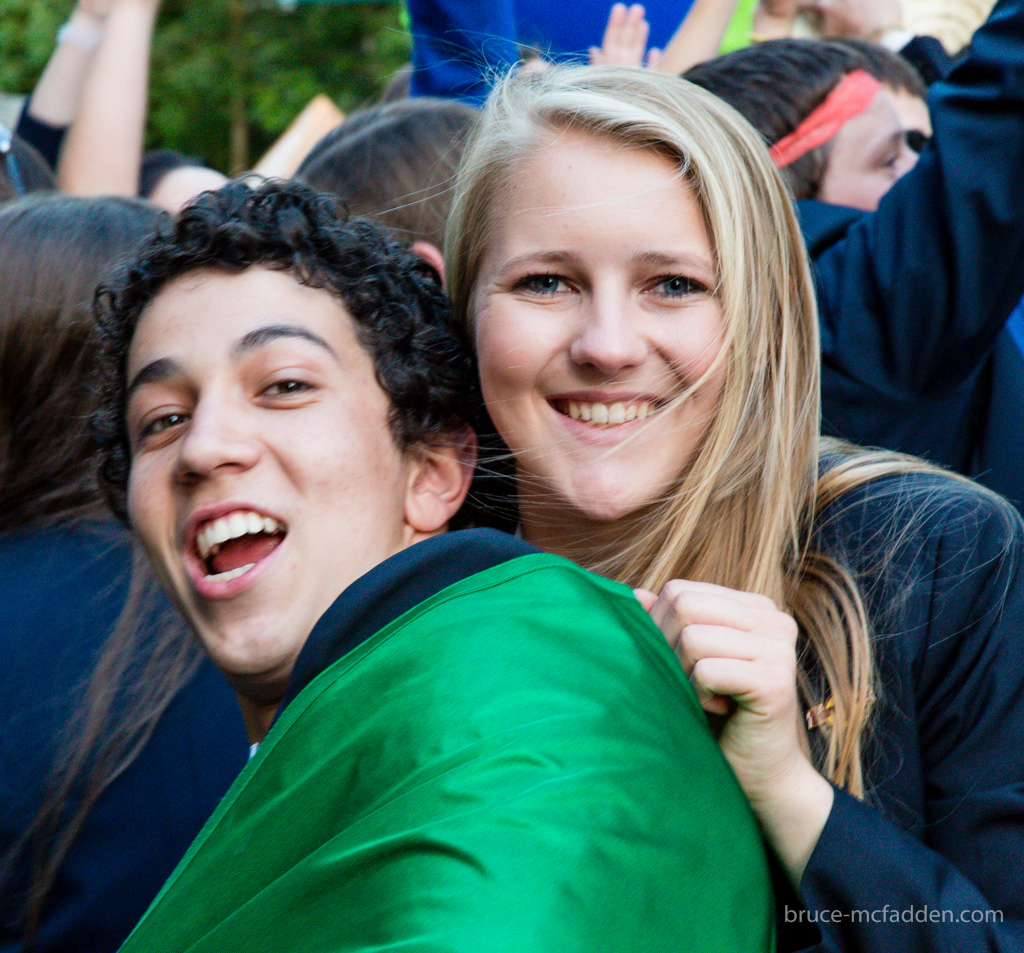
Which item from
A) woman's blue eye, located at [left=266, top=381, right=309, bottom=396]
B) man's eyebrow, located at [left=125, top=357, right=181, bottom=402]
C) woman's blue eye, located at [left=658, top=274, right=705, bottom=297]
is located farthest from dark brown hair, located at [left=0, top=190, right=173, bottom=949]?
woman's blue eye, located at [left=658, top=274, right=705, bottom=297]

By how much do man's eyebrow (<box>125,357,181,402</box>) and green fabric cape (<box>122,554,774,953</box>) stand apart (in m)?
0.81

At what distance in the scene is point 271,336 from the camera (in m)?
1.87

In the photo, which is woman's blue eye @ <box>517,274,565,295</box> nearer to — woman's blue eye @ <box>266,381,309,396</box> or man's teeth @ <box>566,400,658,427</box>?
man's teeth @ <box>566,400,658,427</box>

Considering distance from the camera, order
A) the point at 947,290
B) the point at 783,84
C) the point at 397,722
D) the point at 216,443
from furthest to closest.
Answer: the point at 783,84 < the point at 947,290 < the point at 216,443 < the point at 397,722

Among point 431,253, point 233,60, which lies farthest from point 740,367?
point 233,60

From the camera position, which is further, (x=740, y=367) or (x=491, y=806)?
(x=740, y=367)

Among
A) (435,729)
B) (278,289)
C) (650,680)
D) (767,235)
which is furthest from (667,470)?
(435,729)

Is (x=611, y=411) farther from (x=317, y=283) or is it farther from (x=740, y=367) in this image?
(x=317, y=283)

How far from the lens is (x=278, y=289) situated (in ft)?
6.40

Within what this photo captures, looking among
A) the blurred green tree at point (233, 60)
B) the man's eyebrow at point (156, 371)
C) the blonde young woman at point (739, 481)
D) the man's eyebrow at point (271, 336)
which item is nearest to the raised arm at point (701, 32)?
the blonde young woman at point (739, 481)

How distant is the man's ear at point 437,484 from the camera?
2020 mm

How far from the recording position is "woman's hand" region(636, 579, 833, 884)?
1.49 meters

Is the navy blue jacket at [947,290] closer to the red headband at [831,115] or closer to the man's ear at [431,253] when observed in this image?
the red headband at [831,115]

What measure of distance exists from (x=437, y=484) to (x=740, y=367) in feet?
1.80
